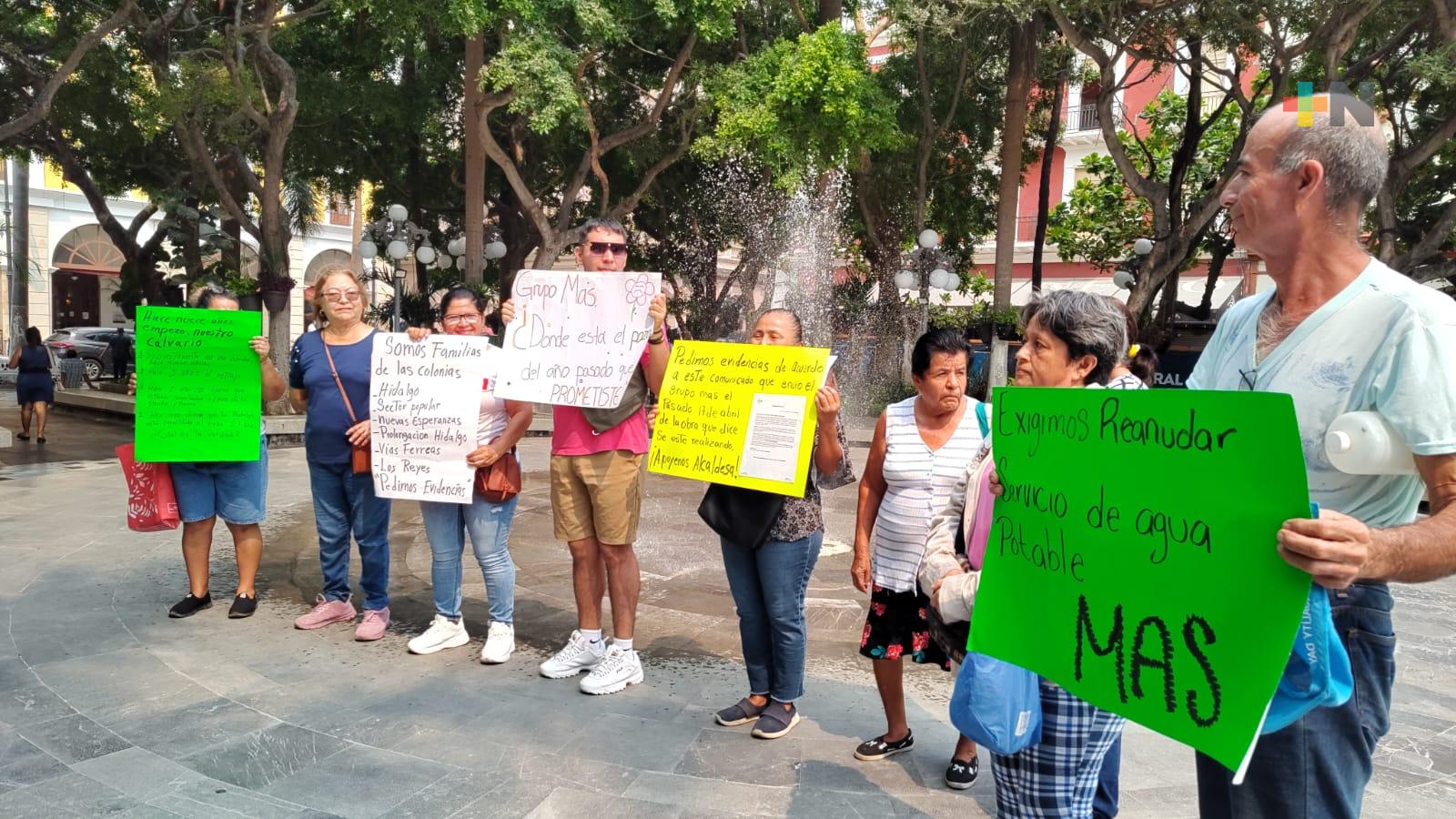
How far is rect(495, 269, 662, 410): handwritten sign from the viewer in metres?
4.34

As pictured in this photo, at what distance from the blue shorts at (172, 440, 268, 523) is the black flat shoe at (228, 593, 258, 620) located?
1.41 feet

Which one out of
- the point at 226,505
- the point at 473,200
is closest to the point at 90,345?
the point at 473,200

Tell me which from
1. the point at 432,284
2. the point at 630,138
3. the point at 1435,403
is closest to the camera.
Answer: the point at 1435,403

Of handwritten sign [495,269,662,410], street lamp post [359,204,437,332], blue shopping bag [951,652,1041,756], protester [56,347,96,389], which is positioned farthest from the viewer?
protester [56,347,96,389]

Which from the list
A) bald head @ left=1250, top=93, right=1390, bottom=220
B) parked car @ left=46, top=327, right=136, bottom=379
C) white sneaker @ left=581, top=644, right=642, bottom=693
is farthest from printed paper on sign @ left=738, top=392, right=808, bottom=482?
parked car @ left=46, top=327, right=136, bottom=379

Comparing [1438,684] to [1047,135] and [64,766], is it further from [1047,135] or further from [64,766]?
[1047,135]

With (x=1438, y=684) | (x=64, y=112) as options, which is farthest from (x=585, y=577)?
(x=64, y=112)

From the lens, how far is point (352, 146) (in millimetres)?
23328

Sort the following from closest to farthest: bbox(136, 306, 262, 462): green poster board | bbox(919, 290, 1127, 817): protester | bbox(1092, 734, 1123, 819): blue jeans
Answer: bbox(919, 290, 1127, 817): protester
bbox(1092, 734, 1123, 819): blue jeans
bbox(136, 306, 262, 462): green poster board

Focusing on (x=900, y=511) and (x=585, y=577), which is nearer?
(x=900, y=511)

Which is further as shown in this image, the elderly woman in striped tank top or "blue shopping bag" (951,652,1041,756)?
the elderly woman in striped tank top

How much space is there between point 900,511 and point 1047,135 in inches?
910

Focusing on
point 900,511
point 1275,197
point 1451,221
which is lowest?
point 900,511

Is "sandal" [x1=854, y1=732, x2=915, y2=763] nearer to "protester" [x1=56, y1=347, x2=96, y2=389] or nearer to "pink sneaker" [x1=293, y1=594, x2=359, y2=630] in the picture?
"pink sneaker" [x1=293, y1=594, x2=359, y2=630]
